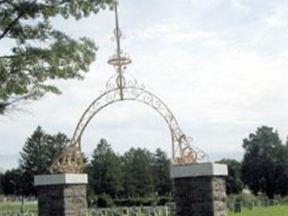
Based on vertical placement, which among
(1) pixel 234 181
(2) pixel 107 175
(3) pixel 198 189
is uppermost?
(2) pixel 107 175

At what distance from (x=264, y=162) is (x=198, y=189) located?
3131 inches

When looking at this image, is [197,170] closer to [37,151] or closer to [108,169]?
[108,169]

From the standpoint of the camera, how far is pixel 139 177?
85000 millimetres

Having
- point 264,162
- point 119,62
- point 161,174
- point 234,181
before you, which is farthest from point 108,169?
point 119,62

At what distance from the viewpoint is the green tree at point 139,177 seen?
8375 centimetres

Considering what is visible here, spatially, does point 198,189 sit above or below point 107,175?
below

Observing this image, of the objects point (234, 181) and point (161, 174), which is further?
point (234, 181)

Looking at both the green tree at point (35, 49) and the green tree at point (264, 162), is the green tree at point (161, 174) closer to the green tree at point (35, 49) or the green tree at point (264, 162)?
the green tree at point (264, 162)

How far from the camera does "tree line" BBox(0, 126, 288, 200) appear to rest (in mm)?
82312

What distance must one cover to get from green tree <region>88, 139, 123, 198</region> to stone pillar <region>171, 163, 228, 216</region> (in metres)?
66.7

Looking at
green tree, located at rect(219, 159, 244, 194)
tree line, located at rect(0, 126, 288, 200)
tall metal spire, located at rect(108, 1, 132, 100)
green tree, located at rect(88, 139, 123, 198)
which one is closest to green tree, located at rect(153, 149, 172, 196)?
tree line, located at rect(0, 126, 288, 200)

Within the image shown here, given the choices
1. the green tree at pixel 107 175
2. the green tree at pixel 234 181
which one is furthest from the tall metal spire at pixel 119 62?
the green tree at pixel 234 181

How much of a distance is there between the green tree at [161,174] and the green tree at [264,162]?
1080 centimetres

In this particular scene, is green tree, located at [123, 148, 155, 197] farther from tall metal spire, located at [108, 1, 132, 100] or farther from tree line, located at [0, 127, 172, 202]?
tall metal spire, located at [108, 1, 132, 100]
